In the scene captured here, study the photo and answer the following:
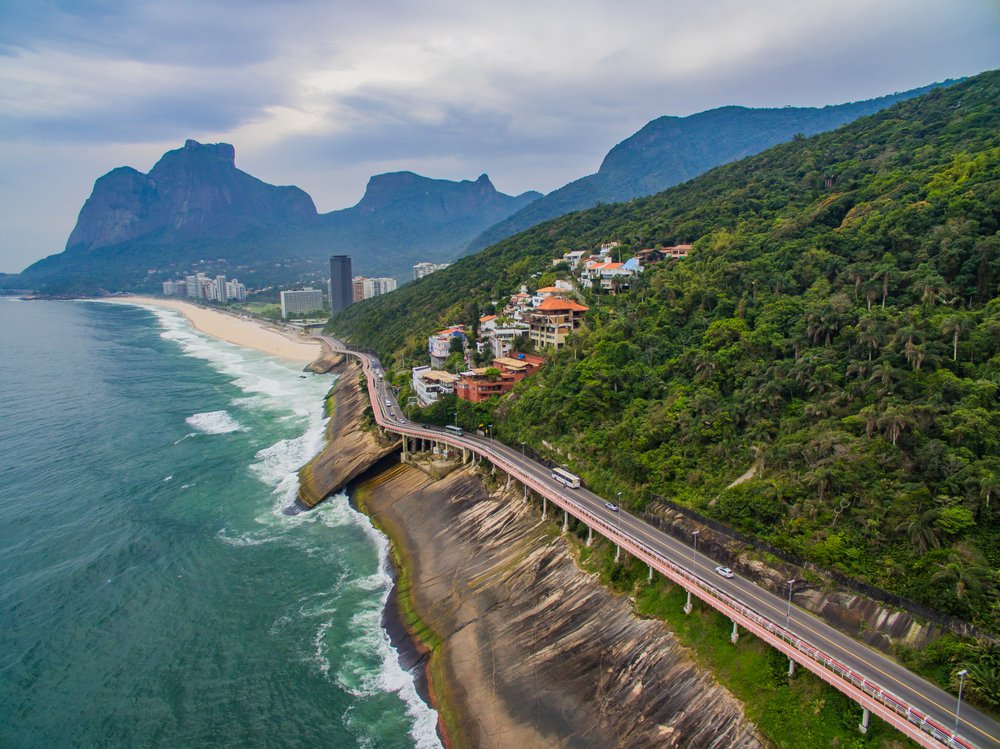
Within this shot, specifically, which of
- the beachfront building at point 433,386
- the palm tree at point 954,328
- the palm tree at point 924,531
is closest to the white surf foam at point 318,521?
the beachfront building at point 433,386

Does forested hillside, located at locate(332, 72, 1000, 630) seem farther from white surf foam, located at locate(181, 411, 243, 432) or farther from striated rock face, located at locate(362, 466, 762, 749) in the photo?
white surf foam, located at locate(181, 411, 243, 432)

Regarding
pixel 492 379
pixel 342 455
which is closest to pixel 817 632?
pixel 492 379

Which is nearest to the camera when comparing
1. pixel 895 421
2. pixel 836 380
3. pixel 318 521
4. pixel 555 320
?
pixel 895 421

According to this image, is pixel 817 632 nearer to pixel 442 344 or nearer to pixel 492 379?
pixel 492 379

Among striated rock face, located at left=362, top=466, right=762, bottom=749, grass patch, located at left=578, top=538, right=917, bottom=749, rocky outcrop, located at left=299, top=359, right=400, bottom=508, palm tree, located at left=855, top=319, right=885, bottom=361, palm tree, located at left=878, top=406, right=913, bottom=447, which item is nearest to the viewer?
grass patch, located at left=578, top=538, right=917, bottom=749

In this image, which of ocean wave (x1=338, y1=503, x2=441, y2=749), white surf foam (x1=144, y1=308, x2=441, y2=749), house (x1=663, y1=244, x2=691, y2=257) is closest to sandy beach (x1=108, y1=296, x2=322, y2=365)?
white surf foam (x1=144, y1=308, x2=441, y2=749)

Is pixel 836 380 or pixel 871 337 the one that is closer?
pixel 871 337

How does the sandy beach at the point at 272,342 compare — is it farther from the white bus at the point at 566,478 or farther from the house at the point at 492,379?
→ the white bus at the point at 566,478
